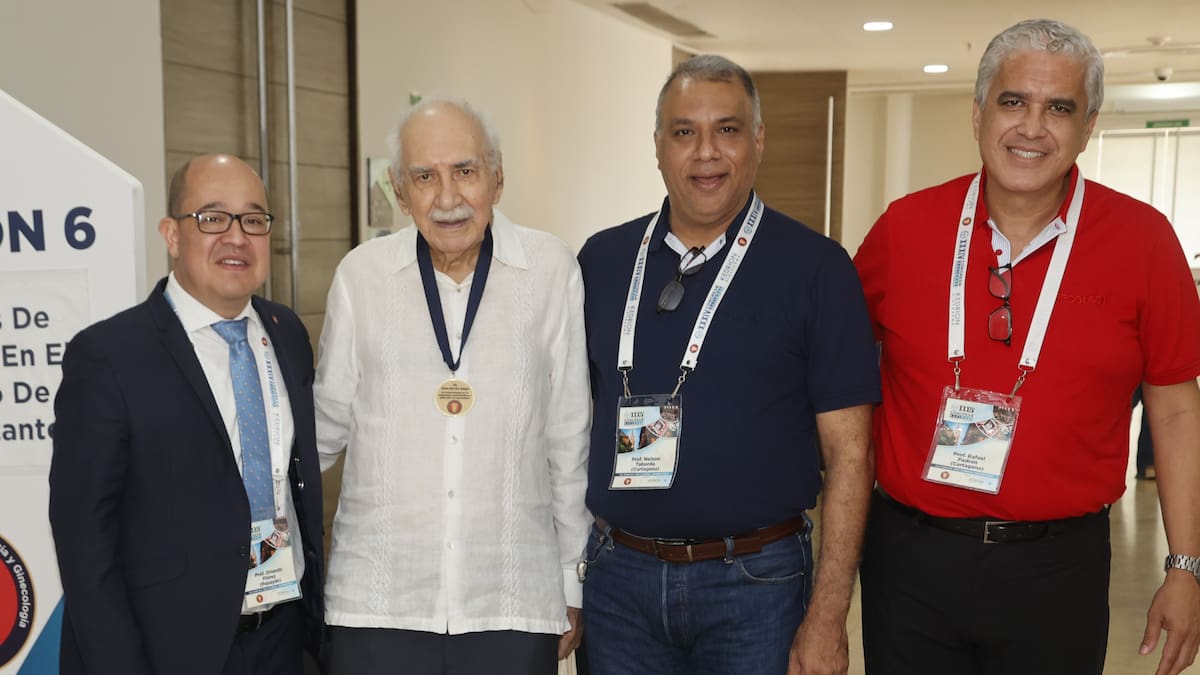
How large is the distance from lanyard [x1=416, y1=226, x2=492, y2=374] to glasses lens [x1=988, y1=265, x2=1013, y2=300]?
1029 millimetres

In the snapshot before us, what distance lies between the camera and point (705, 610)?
6.89 ft

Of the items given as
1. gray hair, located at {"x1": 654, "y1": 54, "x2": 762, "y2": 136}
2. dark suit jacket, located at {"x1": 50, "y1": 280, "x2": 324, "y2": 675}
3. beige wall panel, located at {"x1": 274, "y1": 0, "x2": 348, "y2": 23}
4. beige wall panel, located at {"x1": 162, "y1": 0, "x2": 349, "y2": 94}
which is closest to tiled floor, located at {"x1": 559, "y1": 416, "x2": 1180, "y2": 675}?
gray hair, located at {"x1": 654, "y1": 54, "x2": 762, "y2": 136}

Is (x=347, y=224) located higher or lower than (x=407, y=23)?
lower

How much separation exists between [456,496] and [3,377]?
1169 mm

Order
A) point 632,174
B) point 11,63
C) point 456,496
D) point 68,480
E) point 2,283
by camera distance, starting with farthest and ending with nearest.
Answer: point 632,174, point 11,63, point 2,283, point 456,496, point 68,480

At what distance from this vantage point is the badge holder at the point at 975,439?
2064 millimetres

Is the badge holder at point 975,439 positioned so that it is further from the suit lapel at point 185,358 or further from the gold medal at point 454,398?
the suit lapel at point 185,358

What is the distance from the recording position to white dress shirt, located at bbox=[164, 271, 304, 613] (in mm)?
1982

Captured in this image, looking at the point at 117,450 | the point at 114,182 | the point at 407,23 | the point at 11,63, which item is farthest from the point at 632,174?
the point at 117,450

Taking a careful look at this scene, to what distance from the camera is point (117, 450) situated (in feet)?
5.92

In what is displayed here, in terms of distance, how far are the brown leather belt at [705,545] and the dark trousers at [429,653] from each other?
1.03 ft

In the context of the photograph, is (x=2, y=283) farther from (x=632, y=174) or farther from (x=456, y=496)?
(x=632, y=174)

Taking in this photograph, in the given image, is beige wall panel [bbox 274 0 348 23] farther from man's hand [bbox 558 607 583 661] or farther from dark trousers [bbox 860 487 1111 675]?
dark trousers [bbox 860 487 1111 675]

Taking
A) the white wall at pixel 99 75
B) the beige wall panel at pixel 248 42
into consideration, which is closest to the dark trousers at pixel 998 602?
the white wall at pixel 99 75
